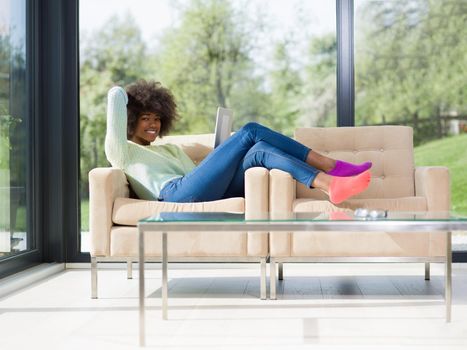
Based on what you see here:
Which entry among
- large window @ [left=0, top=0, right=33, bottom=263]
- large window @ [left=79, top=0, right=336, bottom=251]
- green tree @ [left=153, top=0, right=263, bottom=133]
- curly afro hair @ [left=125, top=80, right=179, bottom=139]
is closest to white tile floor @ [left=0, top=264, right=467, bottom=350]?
large window @ [left=0, top=0, right=33, bottom=263]

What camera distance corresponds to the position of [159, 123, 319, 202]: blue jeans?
3.99 m

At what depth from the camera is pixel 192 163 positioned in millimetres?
4641

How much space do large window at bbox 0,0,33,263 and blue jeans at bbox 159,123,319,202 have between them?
1038 mm

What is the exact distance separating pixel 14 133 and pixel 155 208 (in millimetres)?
1213

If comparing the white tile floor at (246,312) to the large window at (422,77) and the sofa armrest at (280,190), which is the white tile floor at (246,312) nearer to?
the sofa armrest at (280,190)

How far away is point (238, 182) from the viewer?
4.23m

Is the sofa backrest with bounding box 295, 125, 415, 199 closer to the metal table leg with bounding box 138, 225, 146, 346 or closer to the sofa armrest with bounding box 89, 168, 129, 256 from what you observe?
the sofa armrest with bounding box 89, 168, 129, 256

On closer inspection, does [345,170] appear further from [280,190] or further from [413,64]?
[413,64]

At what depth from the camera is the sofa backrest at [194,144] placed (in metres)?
4.80

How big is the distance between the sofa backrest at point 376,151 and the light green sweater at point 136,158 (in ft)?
2.51

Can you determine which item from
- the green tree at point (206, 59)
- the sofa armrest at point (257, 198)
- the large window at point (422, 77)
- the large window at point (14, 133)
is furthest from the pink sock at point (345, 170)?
the large window at point (14, 133)

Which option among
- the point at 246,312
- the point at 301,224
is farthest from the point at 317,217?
the point at 246,312

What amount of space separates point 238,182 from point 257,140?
316 mm

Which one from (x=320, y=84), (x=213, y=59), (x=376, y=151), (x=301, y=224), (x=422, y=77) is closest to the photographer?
(x=301, y=224)
